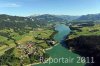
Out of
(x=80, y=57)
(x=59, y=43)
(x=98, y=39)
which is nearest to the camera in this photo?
(x=80, y=57)

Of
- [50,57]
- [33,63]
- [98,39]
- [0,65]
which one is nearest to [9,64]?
[0,65]

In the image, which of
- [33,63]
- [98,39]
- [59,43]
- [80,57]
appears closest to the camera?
[33,63]

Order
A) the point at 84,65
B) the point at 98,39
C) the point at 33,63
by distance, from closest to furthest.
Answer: the point at 84,65
the point at 33,63
the point at 98,39

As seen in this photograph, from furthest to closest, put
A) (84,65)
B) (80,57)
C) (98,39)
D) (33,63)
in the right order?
(98,39)
(80,57)
(33,63)
(84,65)

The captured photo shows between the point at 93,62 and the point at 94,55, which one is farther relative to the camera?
the point at 94,55

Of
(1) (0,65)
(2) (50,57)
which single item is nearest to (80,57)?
(2) (50,57)

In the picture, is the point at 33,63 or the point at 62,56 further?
the point at 62,56

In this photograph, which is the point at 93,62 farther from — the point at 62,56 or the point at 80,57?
the point at 62,56

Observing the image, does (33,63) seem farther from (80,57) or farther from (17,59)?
(80,57)
